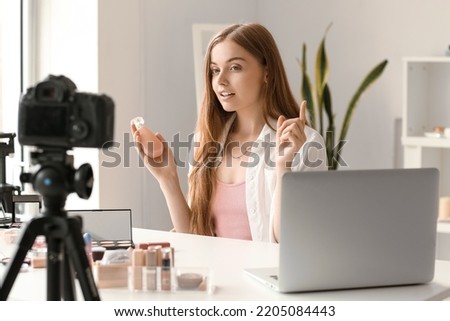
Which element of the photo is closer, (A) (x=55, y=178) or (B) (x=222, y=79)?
(A) (x=55, y=178)

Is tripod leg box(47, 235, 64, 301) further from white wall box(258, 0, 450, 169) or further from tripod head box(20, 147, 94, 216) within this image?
white wall box(258, 0, 450, 169)

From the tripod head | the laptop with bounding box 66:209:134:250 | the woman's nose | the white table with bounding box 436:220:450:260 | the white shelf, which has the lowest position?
the white table with bounding box 436:220:450:260

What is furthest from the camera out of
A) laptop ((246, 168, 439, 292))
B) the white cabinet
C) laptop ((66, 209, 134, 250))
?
the white cabinet

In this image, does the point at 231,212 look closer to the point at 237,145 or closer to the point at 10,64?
the point at 237,145

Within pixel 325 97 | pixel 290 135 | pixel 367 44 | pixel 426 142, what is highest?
pixel 367 44

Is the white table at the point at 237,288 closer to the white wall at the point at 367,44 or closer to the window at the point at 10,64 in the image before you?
the window at the point at 10,64

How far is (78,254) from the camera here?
1.68m

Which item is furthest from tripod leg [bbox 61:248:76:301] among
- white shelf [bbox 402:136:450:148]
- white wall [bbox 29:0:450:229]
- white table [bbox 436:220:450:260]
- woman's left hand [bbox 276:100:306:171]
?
white table [bbox 436:220:450:260]

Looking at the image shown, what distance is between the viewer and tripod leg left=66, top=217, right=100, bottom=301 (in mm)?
1668

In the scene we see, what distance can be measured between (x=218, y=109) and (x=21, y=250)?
1.66 m

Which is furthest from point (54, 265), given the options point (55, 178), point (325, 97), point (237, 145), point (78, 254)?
point (325, 97)

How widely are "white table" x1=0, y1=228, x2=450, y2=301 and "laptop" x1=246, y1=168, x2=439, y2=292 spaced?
1.1 inches

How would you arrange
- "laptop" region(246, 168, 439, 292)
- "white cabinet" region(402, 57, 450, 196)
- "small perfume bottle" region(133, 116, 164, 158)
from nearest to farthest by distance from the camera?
"laptop" region(246, 168, 439, 292)
"small perfume bottle" region(133, 116, 164, 158)
"white cabinet" region(402, 57, 450, 196)

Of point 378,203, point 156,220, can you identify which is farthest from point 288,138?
point 156,220
